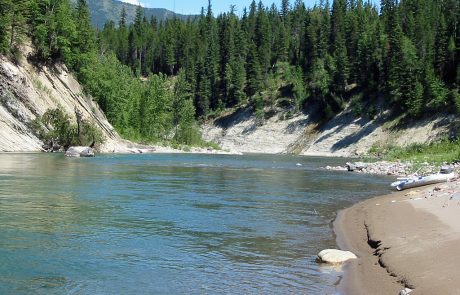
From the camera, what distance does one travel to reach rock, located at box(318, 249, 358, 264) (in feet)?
42.5

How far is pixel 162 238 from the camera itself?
15609 millimetres

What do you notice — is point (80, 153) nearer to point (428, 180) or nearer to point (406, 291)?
point (428, 180)

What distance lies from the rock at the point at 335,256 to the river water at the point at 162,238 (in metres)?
0.30

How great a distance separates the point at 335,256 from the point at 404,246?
1.69m

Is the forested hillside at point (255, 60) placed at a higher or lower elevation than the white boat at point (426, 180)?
higher

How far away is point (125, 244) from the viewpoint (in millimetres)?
14633

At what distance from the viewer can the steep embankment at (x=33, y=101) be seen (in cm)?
6128

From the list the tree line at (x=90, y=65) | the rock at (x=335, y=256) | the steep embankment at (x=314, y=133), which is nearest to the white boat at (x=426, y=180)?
the rock at (x=335, y=256)

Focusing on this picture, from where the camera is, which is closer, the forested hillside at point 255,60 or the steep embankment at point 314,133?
the forested hillside at point 255,60

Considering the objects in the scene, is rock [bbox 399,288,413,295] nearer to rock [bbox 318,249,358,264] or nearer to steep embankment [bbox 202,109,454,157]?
rock [bbox 318,249,358,264]

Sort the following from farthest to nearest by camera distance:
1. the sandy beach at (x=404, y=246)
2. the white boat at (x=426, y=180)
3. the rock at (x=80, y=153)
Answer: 1. the rock at (x=80, y=153)
2. the white boat at (x=426, y=180)
3. the sandy beach at (x=404, y=246)

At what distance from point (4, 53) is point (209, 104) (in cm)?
7767

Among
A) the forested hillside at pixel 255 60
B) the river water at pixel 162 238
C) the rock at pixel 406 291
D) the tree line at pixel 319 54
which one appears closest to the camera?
the rock at pixel 406 291

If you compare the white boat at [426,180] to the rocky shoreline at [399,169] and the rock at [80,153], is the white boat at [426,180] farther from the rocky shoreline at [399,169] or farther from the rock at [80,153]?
the rock at [80,153]
